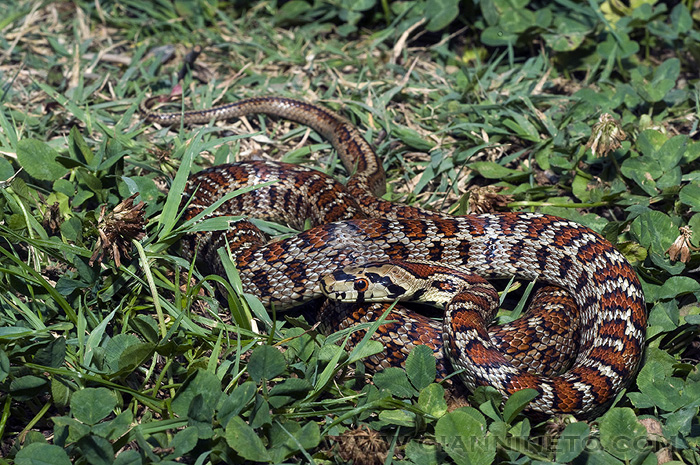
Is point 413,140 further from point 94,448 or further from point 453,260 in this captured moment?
point 94,448

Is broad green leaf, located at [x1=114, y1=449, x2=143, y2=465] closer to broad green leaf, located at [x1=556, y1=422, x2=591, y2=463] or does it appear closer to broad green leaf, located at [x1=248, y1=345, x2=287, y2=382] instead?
broad green leaf, located at [x1=248, y1=345, x2=287, y2=382]

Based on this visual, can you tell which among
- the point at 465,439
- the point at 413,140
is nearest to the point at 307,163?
the point at 413,140

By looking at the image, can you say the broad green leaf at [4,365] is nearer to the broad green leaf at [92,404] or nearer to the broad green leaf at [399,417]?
the broad green leaf at [92,404]

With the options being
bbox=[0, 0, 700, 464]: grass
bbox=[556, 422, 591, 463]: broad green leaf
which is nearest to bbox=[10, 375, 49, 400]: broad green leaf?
bbox=[0, 0, 700, 464]: grass

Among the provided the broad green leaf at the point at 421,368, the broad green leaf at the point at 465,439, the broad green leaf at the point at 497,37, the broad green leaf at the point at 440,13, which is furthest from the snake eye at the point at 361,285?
the broad green leaf at the point at 440,13

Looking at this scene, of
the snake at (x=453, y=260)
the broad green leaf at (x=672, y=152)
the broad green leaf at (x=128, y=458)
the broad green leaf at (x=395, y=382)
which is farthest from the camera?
the broad green leaf at (x=672, y=152)

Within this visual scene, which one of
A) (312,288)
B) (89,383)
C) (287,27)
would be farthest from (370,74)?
(89,383)
